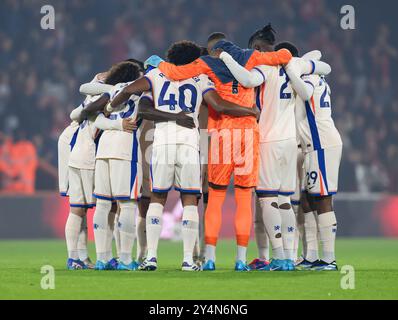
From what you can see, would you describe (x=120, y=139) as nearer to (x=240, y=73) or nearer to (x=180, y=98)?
(x=180, y=98)

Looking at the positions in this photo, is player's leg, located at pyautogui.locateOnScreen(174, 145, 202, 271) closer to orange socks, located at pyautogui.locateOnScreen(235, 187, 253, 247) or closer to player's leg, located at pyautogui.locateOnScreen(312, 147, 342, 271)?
orange socks, located at pyautogui.locateOnScreen(235, 187, 253, 247)

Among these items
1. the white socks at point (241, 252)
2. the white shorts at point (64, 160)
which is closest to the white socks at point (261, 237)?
the white socks at point (241, 252)

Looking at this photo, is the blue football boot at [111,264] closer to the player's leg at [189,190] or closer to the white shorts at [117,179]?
the white shorts at [117,179]

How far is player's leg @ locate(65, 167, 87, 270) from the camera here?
9125mm

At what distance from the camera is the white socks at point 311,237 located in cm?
917

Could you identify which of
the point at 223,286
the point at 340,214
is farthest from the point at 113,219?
the point at 340,214

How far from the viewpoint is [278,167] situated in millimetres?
8578

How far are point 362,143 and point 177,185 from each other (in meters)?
12.2

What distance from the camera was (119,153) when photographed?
8.63m

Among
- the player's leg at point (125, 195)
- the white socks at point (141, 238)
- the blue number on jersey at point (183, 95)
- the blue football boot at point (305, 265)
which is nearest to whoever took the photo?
the blue number on jersey at point (183, 95)

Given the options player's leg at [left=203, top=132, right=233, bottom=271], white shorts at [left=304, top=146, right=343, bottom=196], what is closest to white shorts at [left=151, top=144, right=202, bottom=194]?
player's leg at [left=203, top=132, right=233, bottom=271]

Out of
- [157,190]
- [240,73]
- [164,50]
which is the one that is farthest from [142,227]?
[164,50]

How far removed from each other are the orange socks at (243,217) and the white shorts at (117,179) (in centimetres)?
99
